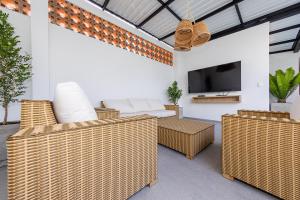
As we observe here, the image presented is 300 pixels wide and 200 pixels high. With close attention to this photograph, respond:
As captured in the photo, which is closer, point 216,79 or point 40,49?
point 40,49

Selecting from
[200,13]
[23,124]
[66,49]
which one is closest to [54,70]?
[66,49]

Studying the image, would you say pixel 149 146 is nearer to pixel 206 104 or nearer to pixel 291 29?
pixel 206 104

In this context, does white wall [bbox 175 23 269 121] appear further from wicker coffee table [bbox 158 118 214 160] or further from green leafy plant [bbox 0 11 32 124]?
green leafy plant [bbox 0 11 32 124]

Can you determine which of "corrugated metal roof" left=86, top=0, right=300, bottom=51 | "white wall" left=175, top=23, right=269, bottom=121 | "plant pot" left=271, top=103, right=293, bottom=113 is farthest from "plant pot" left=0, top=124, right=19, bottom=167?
"plant pot" left=271, top=103, right=293, bottom=113

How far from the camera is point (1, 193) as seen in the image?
3.73 feet

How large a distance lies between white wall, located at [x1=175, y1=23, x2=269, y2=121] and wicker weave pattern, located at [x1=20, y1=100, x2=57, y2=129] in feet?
15.2

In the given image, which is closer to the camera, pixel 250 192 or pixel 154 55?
pixel 250 192

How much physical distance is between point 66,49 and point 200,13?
140 inches

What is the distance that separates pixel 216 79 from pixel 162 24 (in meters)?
2.50

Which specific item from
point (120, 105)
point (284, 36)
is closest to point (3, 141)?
point (120, 105)

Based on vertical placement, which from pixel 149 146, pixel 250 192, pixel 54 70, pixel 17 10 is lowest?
pixel 250 192

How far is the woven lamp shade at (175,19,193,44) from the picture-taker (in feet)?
6.25

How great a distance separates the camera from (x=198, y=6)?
342cm

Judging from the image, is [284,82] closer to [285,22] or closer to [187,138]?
[285,22]
